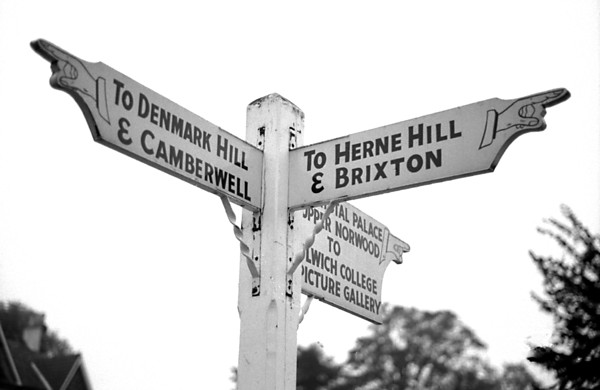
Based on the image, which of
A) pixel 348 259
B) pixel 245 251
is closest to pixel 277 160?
pixel 245 251

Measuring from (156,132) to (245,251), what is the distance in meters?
0.67

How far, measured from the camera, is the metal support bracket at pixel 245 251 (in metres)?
3.44

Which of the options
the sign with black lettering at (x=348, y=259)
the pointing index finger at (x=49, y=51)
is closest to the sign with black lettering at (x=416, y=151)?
the sign with black lettering at (x=348, y=259)

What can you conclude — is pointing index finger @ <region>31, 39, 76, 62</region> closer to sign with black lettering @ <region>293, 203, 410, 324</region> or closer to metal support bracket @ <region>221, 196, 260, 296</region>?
metal support bracket @ <region>221, 196, 260, 296</region>

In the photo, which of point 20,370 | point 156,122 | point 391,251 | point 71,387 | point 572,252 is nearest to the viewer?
point 20,370

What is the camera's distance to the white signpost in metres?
3.13

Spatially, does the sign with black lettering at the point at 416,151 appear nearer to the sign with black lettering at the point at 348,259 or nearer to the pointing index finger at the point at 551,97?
the pointing index finger at the point at 551,97

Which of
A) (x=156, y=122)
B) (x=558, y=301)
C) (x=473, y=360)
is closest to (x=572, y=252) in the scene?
(x=558, y=301)

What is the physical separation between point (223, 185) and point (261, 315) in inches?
23.1

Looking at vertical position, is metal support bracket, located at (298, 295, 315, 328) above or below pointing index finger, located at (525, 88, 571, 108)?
below

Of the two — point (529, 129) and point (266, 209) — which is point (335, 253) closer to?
point (266, 209)

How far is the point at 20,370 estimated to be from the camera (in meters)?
1.59

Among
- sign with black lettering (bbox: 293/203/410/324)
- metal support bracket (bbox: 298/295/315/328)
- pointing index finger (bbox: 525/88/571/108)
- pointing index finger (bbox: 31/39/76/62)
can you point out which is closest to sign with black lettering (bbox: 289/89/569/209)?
pointing index finger (bbox: 525/88/571/108)

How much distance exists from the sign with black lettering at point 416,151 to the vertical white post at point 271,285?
92 millimetres
